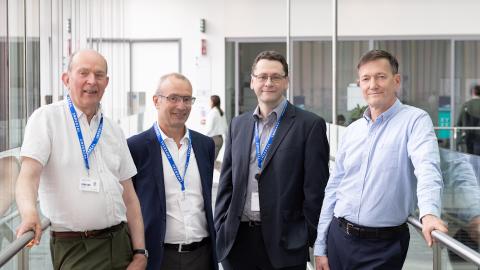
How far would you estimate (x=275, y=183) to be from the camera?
3326 millimetres

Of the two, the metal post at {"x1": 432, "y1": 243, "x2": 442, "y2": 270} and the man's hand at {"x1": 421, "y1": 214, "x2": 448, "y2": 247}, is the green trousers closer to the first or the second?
the man's hand at {"x1": 421, "y1": 214, "x2": 448, "y2": 247}

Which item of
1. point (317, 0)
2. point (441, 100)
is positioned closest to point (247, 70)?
point (317, 0)

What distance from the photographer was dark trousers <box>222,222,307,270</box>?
11.1 feet

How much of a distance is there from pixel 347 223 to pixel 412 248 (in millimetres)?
438

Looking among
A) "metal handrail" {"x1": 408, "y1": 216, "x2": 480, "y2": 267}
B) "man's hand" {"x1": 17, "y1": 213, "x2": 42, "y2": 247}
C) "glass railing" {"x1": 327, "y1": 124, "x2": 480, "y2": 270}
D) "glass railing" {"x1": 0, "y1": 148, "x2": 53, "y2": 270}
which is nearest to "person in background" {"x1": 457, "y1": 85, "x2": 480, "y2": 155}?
"glass railing" {"x1": 327, "y1": 124, "x2": 480, "y2": 270}

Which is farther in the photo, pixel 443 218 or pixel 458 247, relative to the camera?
pixel 443 218

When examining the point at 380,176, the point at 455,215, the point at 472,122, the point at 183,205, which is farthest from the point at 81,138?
the point at 472,122

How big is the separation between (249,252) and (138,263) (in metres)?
0.80

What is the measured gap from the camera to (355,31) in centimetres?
1205

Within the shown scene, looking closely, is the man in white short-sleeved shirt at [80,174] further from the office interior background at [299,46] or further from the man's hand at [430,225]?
the office interior background at [299,46]

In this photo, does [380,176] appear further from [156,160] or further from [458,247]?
[156,160]

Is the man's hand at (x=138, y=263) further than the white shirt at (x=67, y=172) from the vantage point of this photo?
Yes

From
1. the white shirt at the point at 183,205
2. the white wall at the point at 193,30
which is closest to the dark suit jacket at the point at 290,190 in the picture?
the white shirt at the point at 183,205

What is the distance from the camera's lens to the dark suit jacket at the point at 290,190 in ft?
10.8
